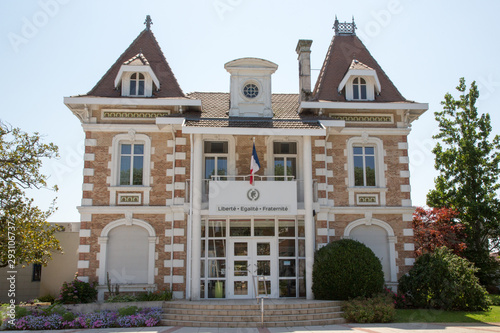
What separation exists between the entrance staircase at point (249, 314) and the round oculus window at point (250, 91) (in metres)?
8.29

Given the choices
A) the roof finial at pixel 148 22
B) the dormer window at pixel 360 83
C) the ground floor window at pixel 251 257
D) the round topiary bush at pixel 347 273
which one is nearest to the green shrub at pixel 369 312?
the round topiary bush at pixel 347 273

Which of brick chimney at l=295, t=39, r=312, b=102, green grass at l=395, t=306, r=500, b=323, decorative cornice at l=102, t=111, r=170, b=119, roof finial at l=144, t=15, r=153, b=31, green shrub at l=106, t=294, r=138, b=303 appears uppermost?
roof finial at l=144, t=15, r=153, b=31

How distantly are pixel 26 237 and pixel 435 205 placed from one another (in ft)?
63.3

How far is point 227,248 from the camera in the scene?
17.9 metres

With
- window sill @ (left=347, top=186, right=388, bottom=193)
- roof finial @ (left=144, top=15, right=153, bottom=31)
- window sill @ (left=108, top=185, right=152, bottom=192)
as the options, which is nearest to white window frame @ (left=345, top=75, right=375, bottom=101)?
window sill @ (left=347, top=186, right=388, bottom=193)

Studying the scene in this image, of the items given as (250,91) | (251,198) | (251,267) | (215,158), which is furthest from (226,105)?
(251,267)

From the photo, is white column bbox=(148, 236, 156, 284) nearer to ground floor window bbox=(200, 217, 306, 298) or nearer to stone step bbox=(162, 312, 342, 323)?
ground floor window bbox=(200, 217, 306, 298)

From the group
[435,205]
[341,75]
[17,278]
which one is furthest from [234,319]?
[435,205]

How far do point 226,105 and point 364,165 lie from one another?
252 inches

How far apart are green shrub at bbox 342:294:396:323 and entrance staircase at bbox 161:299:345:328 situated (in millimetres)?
339

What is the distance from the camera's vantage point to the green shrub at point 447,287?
1608cm

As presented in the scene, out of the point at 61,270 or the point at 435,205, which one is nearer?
the point at 61,270

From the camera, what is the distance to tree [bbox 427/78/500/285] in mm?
23203

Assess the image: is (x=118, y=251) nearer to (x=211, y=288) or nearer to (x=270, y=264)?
(x=211, y=288)
